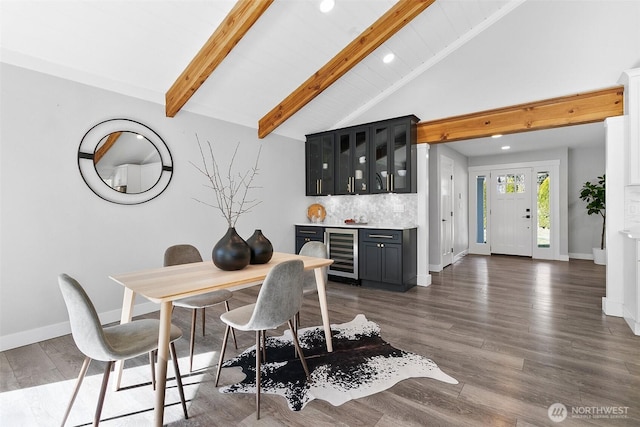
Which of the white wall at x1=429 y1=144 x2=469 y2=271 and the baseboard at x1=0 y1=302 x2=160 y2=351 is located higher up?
the white wall at x1=429 y1=144 x2=469 y2=271

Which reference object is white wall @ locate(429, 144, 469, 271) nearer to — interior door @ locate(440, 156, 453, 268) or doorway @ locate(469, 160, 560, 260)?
interior door @ locate(440, 156, 453, 268)

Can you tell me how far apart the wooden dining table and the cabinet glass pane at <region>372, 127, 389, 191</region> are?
8.17 ft

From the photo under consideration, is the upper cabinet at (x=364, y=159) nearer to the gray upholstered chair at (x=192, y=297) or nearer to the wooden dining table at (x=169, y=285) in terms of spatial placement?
the wooden dining table at (x=169, y=285)

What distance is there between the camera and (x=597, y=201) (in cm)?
617

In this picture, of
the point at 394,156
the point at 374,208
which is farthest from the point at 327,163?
the point at 394,156

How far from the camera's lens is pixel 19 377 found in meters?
2.15

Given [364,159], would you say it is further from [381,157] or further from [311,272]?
[311,272]

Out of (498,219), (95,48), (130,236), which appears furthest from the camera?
(498,219)

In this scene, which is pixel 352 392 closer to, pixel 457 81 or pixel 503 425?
pixel 503 425

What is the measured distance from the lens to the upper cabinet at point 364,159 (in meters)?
4.46

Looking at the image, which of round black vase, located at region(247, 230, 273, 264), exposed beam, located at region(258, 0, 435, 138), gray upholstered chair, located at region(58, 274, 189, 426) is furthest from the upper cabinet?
gray upholstered chair, located at region(58, 274, 189, 426)

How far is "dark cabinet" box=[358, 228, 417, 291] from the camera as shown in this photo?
420cm

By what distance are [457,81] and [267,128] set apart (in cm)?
281

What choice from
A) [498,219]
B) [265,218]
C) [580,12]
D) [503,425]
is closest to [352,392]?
[503,425]
